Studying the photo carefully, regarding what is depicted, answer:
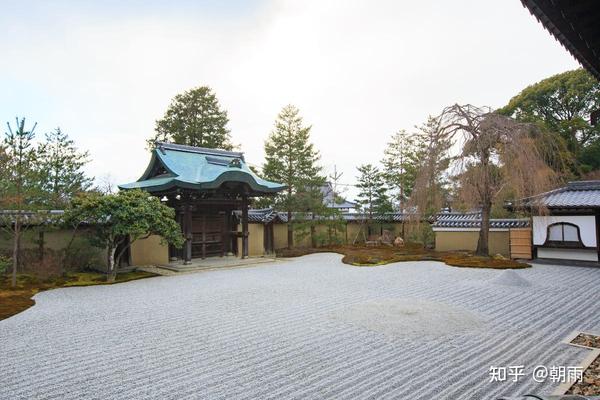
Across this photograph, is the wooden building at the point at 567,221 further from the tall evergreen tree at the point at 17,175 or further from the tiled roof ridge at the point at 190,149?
the tall evergreen tree at the point at 17,175

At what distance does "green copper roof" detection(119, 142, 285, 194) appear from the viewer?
12.4 meters

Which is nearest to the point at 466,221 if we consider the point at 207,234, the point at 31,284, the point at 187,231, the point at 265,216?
the point at 265,216

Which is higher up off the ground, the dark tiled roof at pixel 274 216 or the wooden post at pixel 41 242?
the dark tiled roof at pixel 274 216

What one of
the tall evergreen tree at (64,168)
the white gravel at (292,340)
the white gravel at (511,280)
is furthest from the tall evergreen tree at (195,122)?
the white gravel at (511,280)

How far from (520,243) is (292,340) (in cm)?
1171

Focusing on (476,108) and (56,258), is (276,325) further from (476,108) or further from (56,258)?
(476,108)

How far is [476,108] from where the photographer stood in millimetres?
13000

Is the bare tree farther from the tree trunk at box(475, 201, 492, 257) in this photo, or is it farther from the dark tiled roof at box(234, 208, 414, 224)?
the dark tiled roof at box(234, 208, 414, 224)

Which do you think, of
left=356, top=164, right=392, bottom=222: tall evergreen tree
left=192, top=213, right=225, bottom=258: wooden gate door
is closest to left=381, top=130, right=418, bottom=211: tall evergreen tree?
left=356, top=164, right=392, bottom=222: tall evergreen tree

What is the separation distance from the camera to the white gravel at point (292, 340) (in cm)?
346

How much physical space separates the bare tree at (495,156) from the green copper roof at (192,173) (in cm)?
695

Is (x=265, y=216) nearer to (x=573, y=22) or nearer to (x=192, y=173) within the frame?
(x=192, y=173)

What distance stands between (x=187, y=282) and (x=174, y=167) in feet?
18.0

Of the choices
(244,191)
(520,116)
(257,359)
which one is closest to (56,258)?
(244,191)
